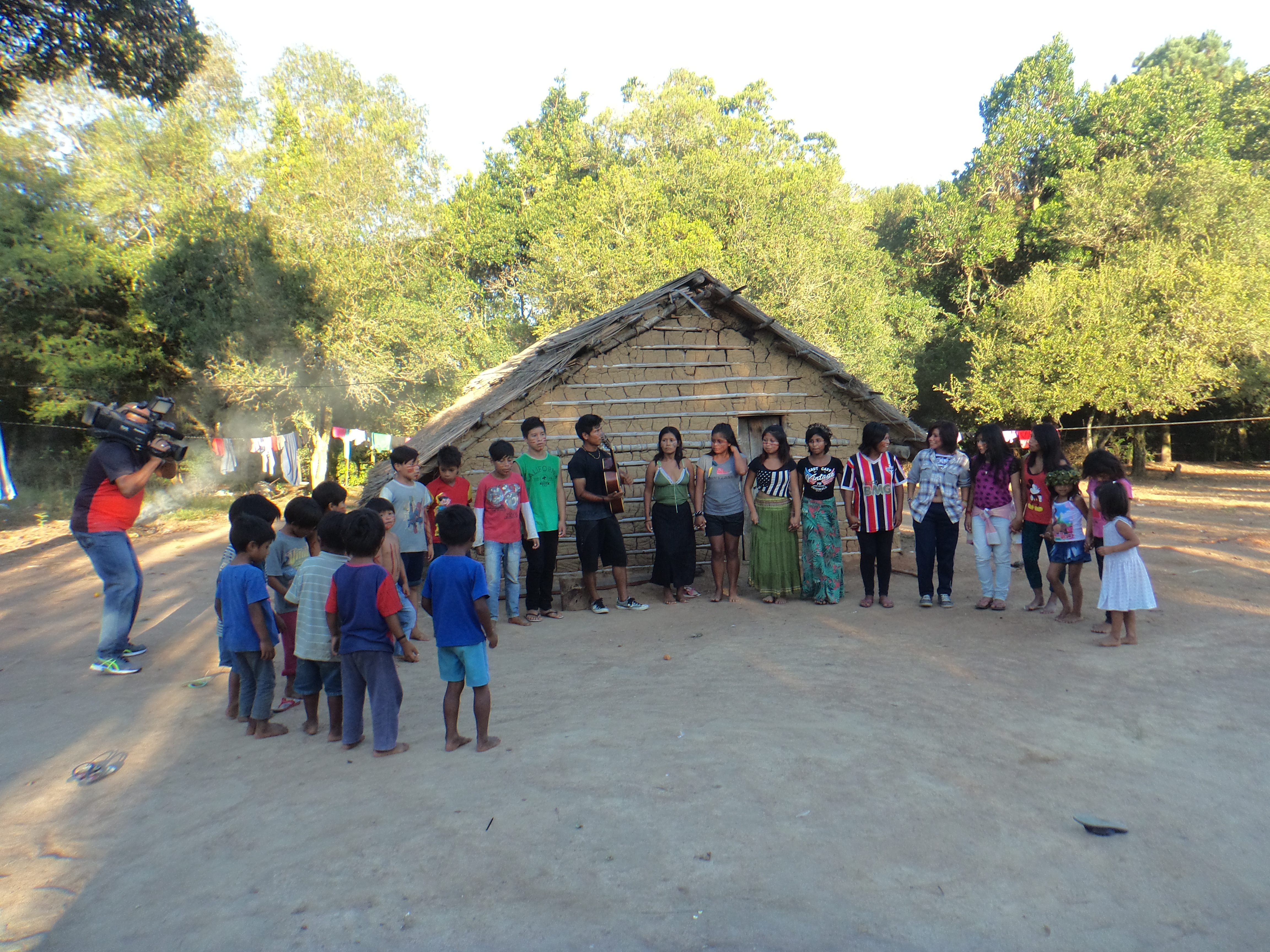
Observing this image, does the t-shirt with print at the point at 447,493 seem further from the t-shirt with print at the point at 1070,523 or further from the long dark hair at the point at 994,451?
the t-shirt with print at the point at 1070,523

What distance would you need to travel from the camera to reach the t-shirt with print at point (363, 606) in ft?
14.3

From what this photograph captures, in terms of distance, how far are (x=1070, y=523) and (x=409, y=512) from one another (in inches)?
221

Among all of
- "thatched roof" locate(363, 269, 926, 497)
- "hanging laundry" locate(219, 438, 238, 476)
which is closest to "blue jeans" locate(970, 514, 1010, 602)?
"thatched roof" locate(363, 269, 926, 497)

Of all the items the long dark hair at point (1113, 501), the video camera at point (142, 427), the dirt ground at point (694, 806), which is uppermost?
the video camera at point (142, 427)

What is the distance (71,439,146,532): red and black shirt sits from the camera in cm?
626

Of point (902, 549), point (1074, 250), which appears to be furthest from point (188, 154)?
point (1074, 250)

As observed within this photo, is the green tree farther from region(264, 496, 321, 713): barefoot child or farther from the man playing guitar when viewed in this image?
region(264, 496, 321, 713): barefoot child

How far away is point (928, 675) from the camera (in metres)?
5.79

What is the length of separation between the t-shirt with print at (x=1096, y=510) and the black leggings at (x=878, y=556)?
6.12 feet

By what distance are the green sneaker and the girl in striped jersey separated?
6477mm

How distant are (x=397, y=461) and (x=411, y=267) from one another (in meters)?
19.7

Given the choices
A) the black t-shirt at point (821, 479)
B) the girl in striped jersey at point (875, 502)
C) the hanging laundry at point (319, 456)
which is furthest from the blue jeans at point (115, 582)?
the hanging laundry at point (319, 456)

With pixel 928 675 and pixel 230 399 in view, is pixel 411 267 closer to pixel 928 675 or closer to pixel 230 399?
pixel 230 399

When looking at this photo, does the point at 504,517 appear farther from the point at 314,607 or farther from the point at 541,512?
the point at 314,607
